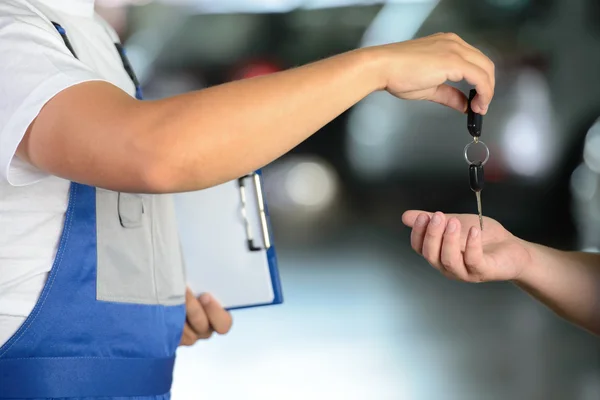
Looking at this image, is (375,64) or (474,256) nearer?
(375,64)

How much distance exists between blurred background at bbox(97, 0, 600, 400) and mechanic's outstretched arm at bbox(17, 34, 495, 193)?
9.30 ft

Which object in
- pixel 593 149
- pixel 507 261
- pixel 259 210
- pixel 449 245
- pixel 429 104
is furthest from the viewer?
pixel 429 104

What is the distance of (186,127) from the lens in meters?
0.88

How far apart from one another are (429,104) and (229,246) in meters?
4.67

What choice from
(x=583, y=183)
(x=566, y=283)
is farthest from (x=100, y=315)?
(x=583, y=183)

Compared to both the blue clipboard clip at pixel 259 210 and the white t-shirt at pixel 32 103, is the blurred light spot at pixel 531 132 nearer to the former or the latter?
the blue clipboard clip at pixel 259 210

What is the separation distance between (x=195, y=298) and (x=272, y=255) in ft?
0.63

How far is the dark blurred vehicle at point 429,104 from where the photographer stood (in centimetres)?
561

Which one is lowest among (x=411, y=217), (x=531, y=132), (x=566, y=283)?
A: (x=566, y=283)

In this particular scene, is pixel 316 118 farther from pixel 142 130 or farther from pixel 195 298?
pixel 195 298

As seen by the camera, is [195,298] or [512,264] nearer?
[512,264]

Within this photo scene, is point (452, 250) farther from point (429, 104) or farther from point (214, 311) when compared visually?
point (429, 104)

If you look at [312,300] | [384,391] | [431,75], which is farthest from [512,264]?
[312,300]

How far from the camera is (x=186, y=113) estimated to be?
35.1 inches
